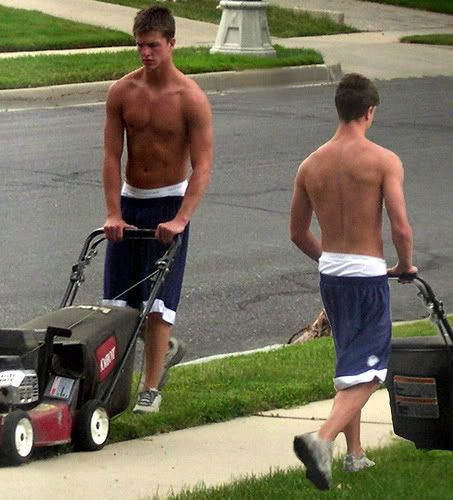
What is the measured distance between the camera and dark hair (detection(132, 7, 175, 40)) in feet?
23.0

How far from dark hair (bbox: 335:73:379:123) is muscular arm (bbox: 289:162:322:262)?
0.27 m

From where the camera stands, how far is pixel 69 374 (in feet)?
21.4

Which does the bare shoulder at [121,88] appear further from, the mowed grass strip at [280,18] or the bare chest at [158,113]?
the mowed grass strip at [280,18]

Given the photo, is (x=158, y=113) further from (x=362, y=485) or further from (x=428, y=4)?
(x=428, y=4)

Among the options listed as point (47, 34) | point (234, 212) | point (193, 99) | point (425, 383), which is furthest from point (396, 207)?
point (47, 34)

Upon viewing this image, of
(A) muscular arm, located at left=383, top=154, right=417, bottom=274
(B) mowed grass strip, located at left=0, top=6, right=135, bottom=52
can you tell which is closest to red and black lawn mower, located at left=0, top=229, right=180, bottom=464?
(A) muscular arm, located at left=383, top=154, right=417, bottom=274

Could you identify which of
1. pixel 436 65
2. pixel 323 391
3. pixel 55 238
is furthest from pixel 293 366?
pixel 436 65

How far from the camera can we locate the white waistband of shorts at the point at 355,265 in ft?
19.4

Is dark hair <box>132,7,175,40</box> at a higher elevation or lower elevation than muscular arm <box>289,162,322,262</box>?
higher

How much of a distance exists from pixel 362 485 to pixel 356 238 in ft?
3.04

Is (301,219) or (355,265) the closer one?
(355,265)

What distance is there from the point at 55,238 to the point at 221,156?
3.97 metres

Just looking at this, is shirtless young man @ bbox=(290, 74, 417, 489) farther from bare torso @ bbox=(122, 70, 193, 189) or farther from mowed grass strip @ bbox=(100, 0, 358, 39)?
mowed grass strip @ bbox=(100, 0, 358, 39)

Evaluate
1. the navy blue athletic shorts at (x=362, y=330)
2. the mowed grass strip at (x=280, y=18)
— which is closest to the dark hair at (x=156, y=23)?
the navy blue athletic shorts at (x=362, y=330)
